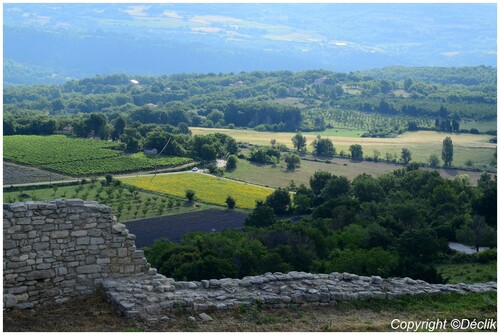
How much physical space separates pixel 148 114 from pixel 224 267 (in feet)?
394

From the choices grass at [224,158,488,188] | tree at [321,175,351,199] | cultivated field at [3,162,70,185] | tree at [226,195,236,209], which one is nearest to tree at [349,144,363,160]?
grass at [224,158,488,188]

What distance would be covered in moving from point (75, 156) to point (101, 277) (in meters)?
72.0

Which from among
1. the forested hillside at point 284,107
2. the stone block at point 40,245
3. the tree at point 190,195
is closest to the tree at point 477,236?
the stone block at point 40,245

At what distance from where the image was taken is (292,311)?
600 inches

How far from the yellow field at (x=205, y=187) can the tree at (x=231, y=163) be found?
19.1 feet

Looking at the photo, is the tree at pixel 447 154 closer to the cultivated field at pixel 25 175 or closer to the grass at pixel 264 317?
the cultivated field at pixel 25 175

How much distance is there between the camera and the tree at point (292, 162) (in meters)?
92.4

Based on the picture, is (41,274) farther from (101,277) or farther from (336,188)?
(336,188)

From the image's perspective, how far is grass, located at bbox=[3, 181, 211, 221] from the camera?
65.2 m

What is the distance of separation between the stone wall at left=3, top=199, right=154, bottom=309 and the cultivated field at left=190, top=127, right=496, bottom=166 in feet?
273

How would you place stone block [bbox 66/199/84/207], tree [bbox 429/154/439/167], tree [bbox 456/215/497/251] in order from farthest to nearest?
tree [bbox 429/154/439/167] < tree [bbox 456/215/497/251] < stone block [bbox 66/199/84/207]

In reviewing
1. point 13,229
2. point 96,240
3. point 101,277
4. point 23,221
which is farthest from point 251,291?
point 13,229

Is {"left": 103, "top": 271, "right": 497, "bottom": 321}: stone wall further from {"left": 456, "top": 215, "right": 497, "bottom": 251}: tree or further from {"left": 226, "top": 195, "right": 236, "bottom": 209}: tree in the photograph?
{"left": 226, "top": 195, "right": 236, "bottom": 209}: tree

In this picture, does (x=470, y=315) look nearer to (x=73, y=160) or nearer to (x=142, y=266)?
(x=142, y=266)
